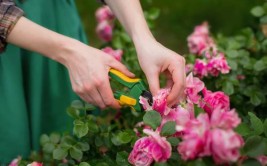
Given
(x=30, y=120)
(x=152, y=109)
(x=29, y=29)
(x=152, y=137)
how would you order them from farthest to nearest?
(x=30, y=120), (x=29, y=29), (x=152, y=109), (x=152, y=137)

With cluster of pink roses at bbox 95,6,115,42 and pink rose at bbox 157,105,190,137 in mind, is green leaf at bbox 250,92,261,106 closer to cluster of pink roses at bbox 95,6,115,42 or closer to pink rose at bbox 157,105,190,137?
pink rose at bbox 157,105,190,137

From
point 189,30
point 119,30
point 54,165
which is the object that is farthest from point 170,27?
point 54,165

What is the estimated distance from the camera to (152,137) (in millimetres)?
1047

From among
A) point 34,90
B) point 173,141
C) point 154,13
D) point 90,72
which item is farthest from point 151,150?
point 154,13

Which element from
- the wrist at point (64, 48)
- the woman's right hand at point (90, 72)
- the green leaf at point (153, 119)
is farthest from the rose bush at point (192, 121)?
the wrist at point (64, 48)

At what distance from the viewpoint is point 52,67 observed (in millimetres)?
1716

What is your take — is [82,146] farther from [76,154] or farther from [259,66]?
[259,66]

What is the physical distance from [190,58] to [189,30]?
1510mm

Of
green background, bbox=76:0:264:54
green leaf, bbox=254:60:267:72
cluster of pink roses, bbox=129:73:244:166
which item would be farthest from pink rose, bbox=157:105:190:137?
green background, bbox=76:0:264:54

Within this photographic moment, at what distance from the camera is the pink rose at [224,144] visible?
86 centimetres

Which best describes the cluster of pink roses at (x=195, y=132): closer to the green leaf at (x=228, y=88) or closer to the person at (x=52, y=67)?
the person at (x=52, y=67)

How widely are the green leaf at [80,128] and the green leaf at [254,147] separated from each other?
516mm

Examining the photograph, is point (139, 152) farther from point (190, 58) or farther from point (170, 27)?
point (170, 27)

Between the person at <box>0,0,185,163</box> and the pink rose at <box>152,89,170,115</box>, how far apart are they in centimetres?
4
